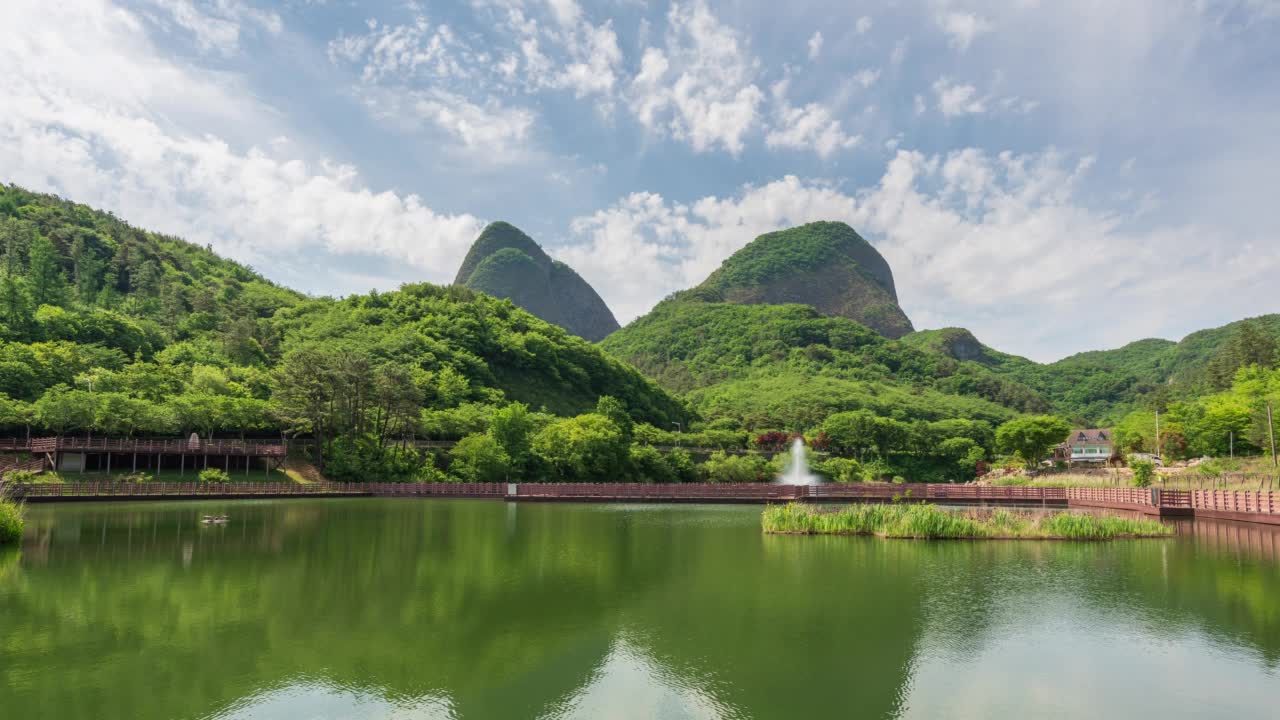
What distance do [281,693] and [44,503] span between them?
40935mm

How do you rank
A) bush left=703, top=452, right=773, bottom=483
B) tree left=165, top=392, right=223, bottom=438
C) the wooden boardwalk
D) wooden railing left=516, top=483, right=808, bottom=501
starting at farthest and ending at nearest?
bush left=703, top=452, right=773, bottom=483
tree left=165, top=392, right=223, bottom=438
wooden railing left=516, top=483, right=808, bottom=501
the wooden boardwalk

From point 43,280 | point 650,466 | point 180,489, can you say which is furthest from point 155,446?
point 43,280

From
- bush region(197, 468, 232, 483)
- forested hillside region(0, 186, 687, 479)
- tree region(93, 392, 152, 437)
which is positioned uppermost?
forested hillside region(0, 186, 687, 479)

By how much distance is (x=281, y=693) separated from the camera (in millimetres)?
11789

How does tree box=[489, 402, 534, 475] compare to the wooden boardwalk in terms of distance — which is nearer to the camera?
the wooden boardwalk

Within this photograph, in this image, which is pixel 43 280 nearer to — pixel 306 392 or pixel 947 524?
pixel 306 392

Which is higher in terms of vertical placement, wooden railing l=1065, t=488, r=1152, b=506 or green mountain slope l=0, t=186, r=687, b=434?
green mountain slope l=0, t=186, r=687, b=434

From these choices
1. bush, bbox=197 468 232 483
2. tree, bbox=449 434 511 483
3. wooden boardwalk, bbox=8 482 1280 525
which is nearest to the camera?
wooden boardwalk, bbox=8 482 1280 525

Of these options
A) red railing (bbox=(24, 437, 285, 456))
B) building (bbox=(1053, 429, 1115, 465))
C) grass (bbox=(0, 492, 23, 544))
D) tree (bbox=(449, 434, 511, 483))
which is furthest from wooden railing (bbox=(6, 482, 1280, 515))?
building (bbox=(1053, 429, 1115, 465))

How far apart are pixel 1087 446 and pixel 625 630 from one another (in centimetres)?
11237

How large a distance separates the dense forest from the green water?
40222 millimetres

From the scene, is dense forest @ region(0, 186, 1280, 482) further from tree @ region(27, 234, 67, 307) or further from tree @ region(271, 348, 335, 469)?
tree @ region(27, 234, 67, 307)

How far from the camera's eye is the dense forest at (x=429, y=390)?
2628 inches

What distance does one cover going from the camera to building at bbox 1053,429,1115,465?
106438 mm
